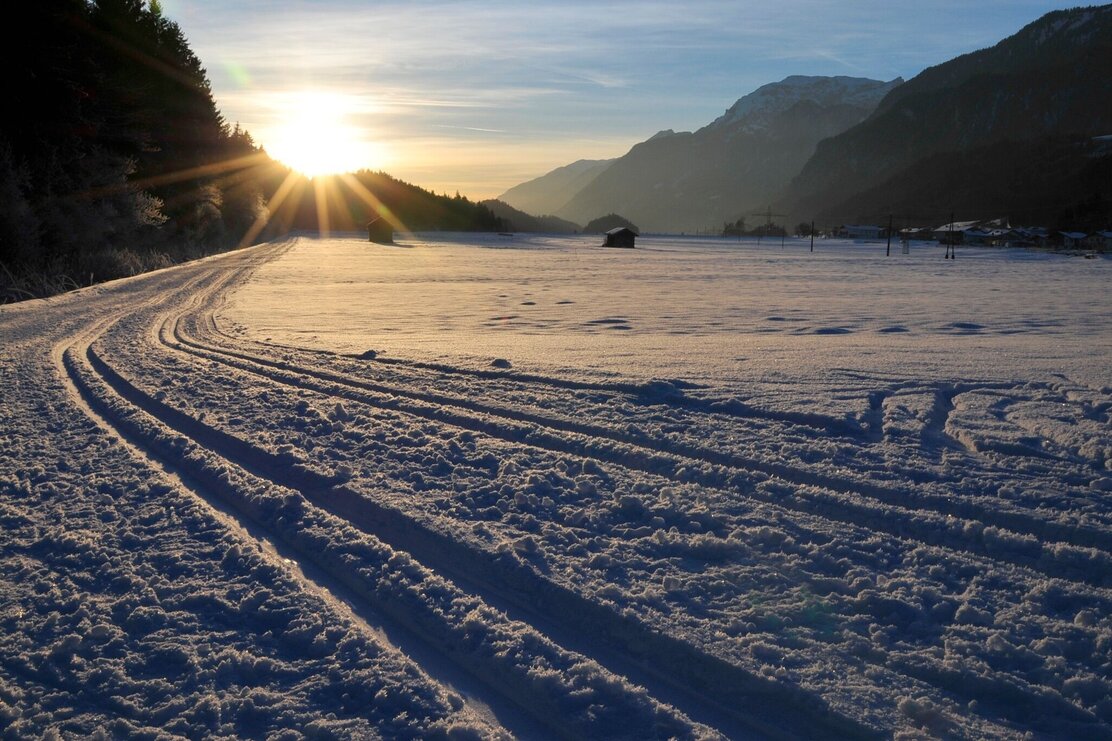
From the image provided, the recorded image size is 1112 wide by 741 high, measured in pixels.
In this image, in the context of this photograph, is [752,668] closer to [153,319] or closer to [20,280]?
[153,319]

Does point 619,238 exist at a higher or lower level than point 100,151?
lower

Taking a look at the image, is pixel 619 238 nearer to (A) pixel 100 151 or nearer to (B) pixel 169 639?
(A) pixel 100 151

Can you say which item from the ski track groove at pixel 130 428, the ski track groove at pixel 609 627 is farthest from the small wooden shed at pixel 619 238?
the ski track groove at pixel 609 627

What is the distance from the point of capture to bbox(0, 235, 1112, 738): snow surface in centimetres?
273

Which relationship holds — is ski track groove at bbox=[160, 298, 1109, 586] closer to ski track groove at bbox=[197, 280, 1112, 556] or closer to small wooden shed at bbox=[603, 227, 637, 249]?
ski track groove at bbox=[197, 280, 1112, 556]

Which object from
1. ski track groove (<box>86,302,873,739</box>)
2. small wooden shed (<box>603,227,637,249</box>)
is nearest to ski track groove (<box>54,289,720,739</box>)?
ski track groove (<box>86,302,873,739</box>)

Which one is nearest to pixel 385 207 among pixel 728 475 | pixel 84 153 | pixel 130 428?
pixel 84 153

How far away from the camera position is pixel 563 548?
385 centimetres

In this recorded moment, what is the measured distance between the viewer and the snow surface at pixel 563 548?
2734 mm

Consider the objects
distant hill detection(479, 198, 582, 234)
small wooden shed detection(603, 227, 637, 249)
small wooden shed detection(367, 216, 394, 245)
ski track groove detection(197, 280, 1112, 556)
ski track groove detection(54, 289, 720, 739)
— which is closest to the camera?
ski track groove detection(54, 289, 720, 739)

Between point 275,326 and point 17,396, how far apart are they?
5117 mm

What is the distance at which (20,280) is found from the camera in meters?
17.9

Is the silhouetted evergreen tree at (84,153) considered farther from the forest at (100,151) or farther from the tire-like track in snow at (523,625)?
the tire-like track in snow at (523,625)

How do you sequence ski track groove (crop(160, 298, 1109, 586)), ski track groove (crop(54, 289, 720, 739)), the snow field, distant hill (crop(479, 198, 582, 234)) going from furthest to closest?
distant hill (crop(479, 198, 582, 234)), ski track groove (crop(160, 298, 1109, 586)), ski track groove (crop(54, 289, 720, 739)), the snow field
